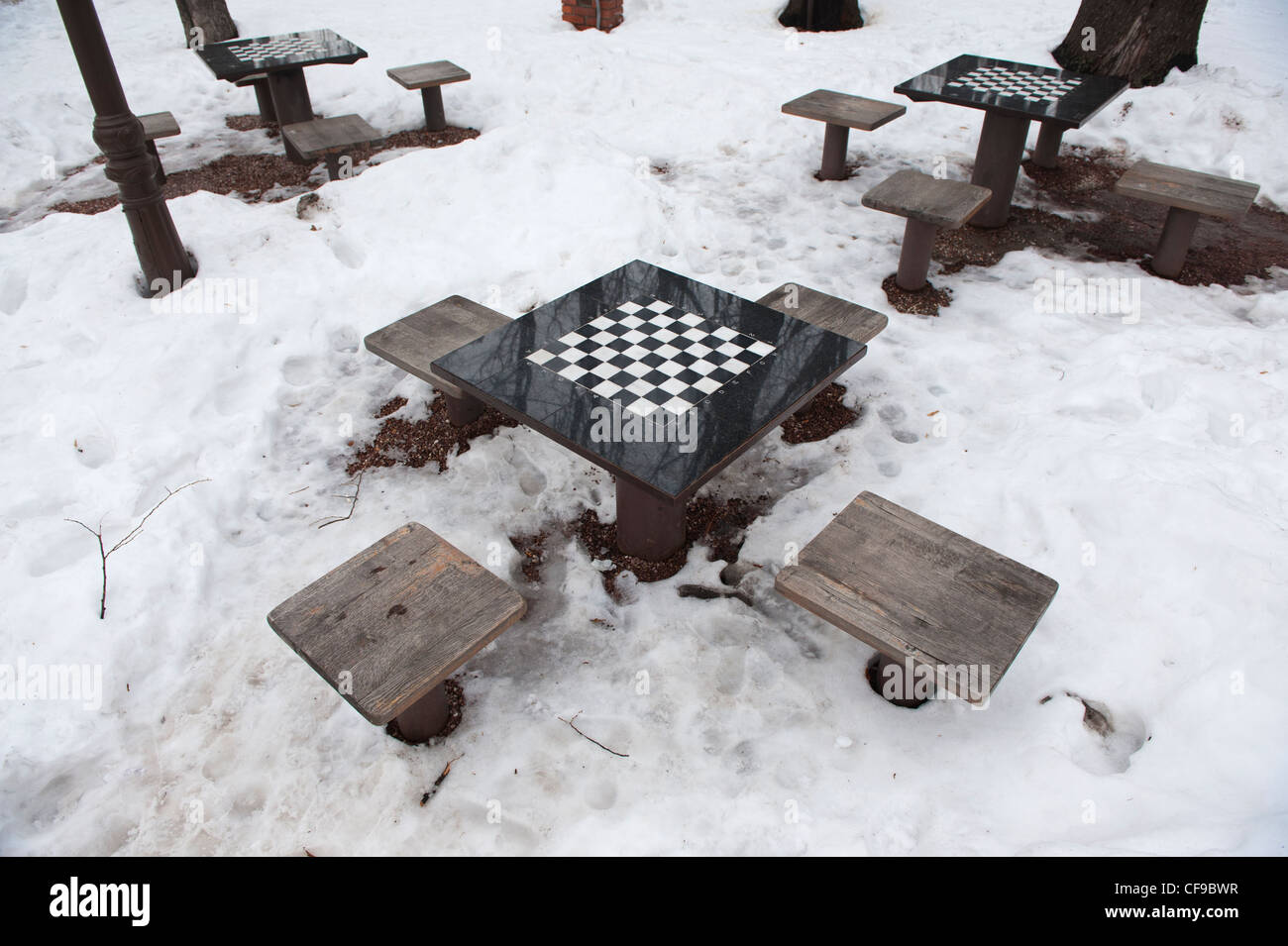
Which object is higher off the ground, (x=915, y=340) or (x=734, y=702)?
(x=915, y=340)

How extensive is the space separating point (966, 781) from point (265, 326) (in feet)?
12.7

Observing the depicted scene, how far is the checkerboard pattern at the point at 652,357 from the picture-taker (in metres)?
2.73

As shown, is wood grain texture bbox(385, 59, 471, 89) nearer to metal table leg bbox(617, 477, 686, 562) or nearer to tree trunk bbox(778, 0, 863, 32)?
tree trunk bbox(778, 0, 863, 32)

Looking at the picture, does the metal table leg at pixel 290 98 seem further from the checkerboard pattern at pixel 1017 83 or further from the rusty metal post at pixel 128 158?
the checkerboard pattern at pixel 1017 83

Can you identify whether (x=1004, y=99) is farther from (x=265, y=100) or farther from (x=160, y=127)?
(x=265, y=100)

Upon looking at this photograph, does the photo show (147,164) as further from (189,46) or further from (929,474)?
(189,46)

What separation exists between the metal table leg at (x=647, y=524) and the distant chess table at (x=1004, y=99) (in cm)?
349

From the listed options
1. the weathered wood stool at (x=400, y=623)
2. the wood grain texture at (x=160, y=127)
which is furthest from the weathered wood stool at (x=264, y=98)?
the weathered wood stool at (x=400, y=623)

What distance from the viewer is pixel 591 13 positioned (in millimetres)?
8250

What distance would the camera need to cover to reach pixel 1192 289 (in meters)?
4.60

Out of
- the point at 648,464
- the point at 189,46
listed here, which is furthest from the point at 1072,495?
the point at 189,46

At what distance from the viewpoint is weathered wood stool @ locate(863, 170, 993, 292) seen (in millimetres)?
4254

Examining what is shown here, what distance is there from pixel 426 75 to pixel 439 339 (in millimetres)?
3956

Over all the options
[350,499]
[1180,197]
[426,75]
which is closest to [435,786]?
[350,499]
